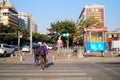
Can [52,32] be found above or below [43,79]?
above

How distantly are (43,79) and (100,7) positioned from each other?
607 feet

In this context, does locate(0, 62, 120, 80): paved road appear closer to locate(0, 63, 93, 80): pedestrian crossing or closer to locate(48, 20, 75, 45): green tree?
locate(0, 63, 93, 80): pedestrian crossing

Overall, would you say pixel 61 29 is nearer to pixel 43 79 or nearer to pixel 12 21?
pixel 43 79

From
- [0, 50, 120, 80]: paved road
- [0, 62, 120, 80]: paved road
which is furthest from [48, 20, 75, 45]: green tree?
[0, 62, 120, 80]: paved road

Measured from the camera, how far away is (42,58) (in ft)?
63.7

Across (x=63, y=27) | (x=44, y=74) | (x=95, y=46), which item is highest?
(x=63, y=27)

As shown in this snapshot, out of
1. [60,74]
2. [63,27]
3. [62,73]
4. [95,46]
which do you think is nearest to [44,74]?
[60,74]

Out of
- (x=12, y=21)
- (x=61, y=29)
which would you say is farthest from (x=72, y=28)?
(x=12, y=21)

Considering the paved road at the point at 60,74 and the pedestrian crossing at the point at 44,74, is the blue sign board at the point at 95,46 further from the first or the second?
the pedestrian crossing at the point at 44,74


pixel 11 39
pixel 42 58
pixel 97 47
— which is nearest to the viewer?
pixel 42 58

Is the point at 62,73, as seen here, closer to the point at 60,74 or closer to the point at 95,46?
the point at 60,74

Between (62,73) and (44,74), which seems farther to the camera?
(62,73)

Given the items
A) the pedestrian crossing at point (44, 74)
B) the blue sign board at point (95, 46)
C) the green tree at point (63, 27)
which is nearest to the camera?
the pedestrian crossing at point (44, 74)

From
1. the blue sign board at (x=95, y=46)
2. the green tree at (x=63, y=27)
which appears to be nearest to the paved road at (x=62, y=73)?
the blue sign board at (x=95, y=46)
